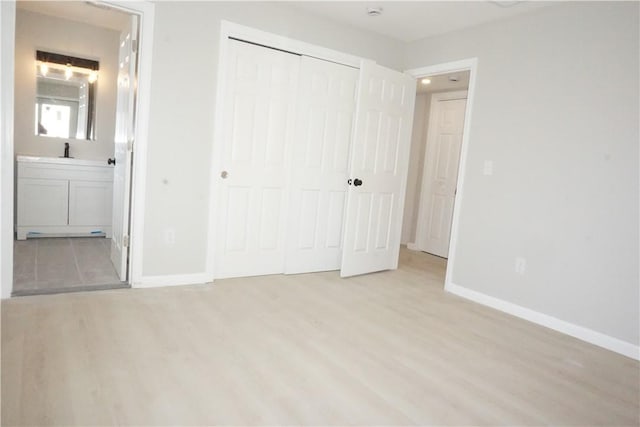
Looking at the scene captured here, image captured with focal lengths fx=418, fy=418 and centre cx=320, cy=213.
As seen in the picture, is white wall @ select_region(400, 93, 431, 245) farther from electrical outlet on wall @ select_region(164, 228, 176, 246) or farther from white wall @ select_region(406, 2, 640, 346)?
electrical outlet on wall @ select_region(164, 228, 176, 246)

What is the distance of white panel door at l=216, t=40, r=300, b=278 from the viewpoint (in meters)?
3.55

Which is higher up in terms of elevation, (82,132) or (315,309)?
(82,132)

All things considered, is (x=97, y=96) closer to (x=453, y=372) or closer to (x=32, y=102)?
(x=32, y=102)

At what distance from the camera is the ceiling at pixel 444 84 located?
4.82 metres

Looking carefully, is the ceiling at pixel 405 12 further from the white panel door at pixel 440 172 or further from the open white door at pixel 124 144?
the white panel door at pixel 440 172

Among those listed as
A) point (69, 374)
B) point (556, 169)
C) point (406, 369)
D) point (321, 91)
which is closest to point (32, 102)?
point (321, 91)

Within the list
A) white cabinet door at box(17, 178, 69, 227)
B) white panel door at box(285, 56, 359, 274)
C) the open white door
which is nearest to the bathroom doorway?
white cabinet door at box(17, 178, 69, 227)

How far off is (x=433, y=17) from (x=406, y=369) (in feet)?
9.72

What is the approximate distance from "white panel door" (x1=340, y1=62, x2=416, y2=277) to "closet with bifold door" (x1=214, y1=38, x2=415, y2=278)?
1 cm

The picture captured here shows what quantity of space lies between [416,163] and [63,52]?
15.5 ft

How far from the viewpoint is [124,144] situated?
3.46 meters

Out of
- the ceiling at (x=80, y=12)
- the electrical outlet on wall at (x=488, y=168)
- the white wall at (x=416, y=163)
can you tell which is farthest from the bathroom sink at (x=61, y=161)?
the electrical outlet on wall at (x=488, y=168)

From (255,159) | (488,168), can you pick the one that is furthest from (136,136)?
(488,168)

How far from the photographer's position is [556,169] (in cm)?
320
